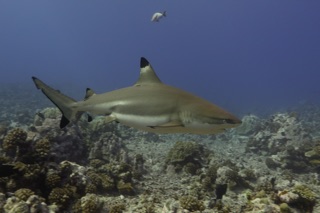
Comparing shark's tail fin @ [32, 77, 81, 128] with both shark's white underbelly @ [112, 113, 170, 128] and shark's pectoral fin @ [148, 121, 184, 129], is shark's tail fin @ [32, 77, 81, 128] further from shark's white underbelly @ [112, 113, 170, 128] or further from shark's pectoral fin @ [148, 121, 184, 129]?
shark's pectoral fin @ [148, 121, 184, 129]

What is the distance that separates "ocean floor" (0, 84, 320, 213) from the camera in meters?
5.97

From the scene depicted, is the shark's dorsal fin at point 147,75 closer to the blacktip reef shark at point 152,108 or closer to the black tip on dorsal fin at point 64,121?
the blacktip reef shark at point 152,108

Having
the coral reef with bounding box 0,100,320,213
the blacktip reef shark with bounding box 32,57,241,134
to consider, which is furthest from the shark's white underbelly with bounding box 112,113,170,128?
the coral reef with bounding box 0,100,320,213

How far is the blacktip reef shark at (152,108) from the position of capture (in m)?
5.59

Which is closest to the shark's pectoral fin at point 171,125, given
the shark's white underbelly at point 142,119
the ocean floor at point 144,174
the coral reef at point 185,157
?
the shark's white underbelly at point 142,119

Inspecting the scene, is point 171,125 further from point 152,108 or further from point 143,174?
point 143,174

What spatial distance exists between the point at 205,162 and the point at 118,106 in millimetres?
5623

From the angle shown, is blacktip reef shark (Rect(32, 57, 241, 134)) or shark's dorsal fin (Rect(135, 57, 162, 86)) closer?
blacktip reef shark (Rect(32, 57, 241, 134))

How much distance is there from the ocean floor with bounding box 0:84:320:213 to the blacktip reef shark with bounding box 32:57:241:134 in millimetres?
1085

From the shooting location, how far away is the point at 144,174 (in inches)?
399

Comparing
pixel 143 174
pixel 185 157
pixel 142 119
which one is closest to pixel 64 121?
pixel 142 119

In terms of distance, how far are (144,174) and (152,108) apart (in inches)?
178

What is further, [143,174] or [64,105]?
[143,174]

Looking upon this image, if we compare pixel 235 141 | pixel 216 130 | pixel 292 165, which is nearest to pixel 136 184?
pixel 216 130
